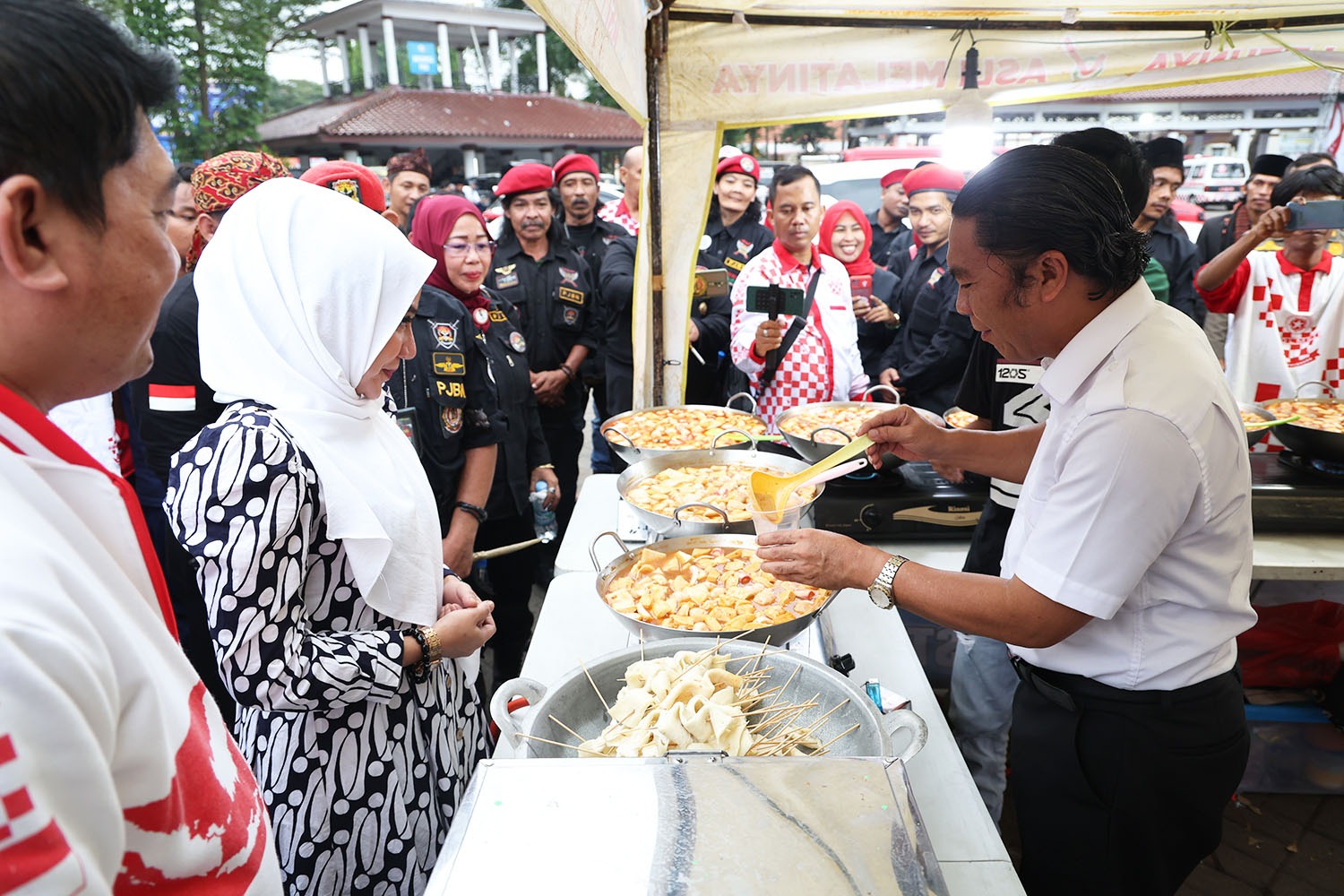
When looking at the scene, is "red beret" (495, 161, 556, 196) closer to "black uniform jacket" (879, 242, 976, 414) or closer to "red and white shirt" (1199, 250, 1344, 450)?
"black uniform jacket" (879, 242, 976, 414)

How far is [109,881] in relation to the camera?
23.6 inches

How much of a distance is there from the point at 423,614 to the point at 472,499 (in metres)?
1.21

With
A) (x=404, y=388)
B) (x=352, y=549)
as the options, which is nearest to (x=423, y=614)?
(x=352, y=549)

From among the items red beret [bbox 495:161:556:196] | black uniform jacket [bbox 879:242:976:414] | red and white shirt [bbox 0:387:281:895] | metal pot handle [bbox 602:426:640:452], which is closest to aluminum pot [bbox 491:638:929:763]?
red and white shirt [bbox 0:387:281:895]

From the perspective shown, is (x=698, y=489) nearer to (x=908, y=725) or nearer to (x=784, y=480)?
(x=784, y=480)

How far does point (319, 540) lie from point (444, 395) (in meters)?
1.45

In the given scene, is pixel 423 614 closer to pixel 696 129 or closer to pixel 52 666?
pixel 52 666

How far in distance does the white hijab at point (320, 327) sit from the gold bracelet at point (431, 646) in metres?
0.06

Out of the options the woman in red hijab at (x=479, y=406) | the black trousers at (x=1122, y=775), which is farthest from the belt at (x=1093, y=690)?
the woman in red hijab at (x=479, y=406)

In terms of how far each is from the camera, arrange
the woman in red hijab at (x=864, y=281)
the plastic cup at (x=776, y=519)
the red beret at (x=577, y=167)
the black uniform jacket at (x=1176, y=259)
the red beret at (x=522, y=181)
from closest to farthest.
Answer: the plastic cup at (x=776, y=519) < the red beret at (x=522, y=181) < the woman in red hijab at (x=864, y=281) < the black uniform jacket at (x=1176, y=259) < the red beret at (x=577, y=167)

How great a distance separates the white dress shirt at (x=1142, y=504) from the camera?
1.31m

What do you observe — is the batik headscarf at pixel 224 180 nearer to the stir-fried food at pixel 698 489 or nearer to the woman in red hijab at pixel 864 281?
the stir-fried food at pixel 698 489

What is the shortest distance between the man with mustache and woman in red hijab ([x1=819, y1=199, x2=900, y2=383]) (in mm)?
1763

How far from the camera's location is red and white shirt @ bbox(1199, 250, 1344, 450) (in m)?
3.67
